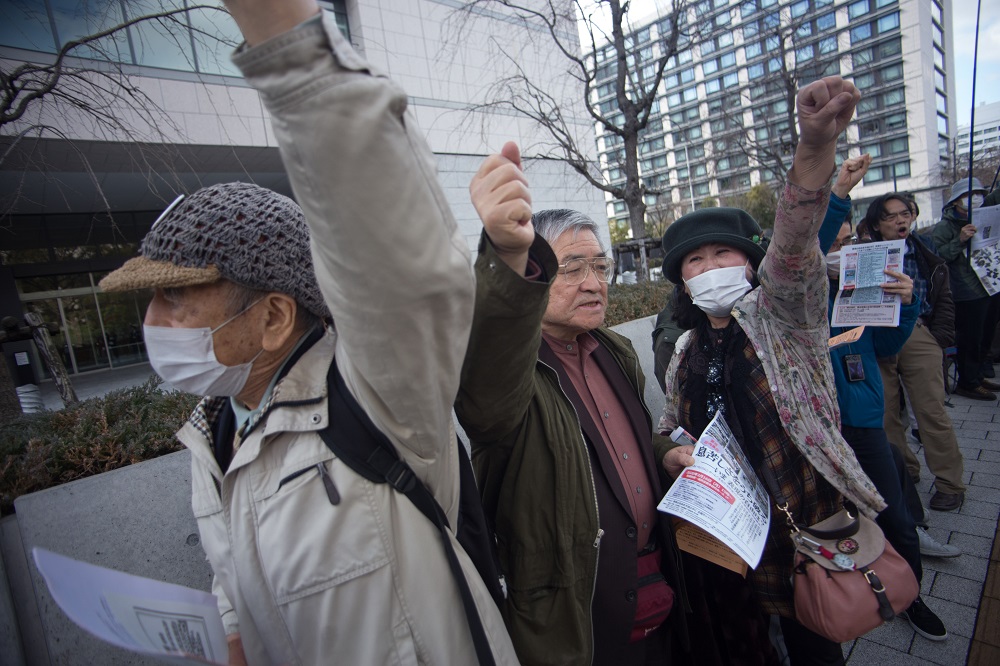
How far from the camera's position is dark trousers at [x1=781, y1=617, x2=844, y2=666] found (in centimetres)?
192

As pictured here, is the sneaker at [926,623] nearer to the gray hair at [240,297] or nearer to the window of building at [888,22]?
the gray hair at [240,297]

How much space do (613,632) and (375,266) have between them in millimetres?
1535

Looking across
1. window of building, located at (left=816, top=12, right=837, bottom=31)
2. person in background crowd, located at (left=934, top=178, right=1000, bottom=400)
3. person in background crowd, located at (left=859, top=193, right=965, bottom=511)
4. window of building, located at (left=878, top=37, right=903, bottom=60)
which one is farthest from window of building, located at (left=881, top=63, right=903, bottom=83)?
person in background crowd, located at (left=859, top=193, right=965, bottom=511)

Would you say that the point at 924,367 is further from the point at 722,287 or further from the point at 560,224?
the point at 560,224

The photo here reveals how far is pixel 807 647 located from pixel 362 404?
80.6 inches

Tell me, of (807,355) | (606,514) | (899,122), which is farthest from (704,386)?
(899,122)

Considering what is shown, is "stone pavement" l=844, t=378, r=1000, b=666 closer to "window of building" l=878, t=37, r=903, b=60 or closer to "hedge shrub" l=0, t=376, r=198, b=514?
"hedge shrub" l=0, t=376, r=198, b=514

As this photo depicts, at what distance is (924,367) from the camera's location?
388 centimetres

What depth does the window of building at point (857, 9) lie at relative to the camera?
55.2 metres

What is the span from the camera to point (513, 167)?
1.02 metres

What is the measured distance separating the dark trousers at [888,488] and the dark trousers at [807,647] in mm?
751

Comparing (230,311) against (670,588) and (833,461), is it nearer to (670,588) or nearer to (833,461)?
(670,588)

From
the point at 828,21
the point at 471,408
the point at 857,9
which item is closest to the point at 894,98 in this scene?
the point at 857,9

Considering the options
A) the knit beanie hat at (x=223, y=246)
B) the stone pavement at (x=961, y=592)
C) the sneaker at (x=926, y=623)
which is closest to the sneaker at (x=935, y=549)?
the stone pavement at (x=961, y=592)
